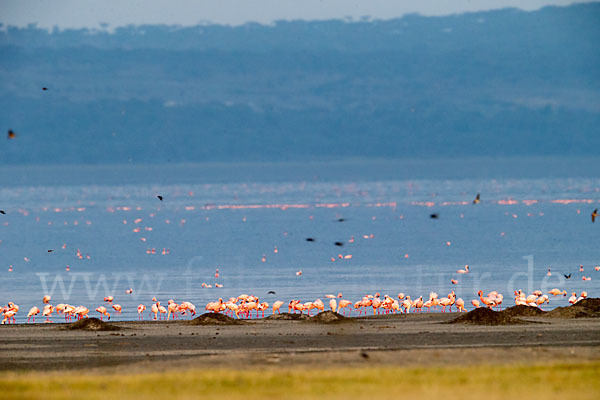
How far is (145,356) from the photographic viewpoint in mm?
28062

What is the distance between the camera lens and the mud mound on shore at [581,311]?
3706cm

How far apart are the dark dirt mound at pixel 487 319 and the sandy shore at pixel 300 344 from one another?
588 millimetres

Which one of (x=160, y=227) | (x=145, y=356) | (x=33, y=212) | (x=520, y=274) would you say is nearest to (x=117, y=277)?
(x=520, y=274)

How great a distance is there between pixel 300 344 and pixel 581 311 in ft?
34.2

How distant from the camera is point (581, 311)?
3734cm

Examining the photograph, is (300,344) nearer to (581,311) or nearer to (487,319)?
(487,319)

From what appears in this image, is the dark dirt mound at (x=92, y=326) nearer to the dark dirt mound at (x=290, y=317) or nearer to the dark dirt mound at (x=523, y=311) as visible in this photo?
the dark dirt mound at (x=290, y=317)

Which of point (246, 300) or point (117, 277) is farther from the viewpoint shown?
point (117, 277)

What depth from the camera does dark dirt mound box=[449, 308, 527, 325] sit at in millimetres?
35406

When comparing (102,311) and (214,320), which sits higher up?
(102,311)

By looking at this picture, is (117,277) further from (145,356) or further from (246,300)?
(145,356)

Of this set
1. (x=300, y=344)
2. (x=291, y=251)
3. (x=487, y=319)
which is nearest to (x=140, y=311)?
(x=487, y=319)

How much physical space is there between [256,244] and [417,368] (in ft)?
278

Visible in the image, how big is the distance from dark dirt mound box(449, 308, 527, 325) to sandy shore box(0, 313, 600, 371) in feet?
1.93
